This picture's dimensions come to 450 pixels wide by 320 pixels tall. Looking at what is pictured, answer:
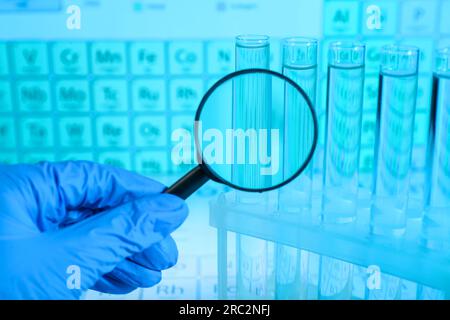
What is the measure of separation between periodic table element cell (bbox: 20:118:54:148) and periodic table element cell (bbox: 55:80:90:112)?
0.13 ft

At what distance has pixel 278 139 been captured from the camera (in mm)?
1001

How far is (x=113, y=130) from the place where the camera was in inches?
45.8

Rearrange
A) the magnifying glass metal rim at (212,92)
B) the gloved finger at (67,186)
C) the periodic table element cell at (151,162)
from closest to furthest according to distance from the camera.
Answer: the magnifying glass metal rim at (212,92) < the gloved finger at (67,186) < the periodic table element cell at (151,162)

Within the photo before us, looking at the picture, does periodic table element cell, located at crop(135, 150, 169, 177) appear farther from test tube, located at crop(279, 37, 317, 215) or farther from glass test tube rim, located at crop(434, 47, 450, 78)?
glass test tube rim, located at crop(434, 47, 450, 78)

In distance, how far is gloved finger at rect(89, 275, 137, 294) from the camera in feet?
3.72

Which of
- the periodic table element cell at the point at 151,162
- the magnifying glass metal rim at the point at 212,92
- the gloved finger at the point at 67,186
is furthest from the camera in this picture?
the periodic table element cell at the point at 151,162

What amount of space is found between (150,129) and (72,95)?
15 centimetres

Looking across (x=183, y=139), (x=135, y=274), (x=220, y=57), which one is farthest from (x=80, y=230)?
(x=220, y=57)

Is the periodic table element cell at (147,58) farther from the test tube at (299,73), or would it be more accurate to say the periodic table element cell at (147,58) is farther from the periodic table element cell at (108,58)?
the test tube at (299,73)

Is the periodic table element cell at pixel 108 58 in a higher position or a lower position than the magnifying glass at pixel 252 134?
higher

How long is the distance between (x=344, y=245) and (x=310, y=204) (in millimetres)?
97

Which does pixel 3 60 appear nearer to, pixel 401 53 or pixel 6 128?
pixel 6 128

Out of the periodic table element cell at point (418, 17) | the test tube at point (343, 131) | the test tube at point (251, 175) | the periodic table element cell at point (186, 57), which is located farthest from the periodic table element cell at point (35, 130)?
the periodic table element cell at point (418, 17)

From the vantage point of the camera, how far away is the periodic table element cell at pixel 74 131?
116 centimetres
